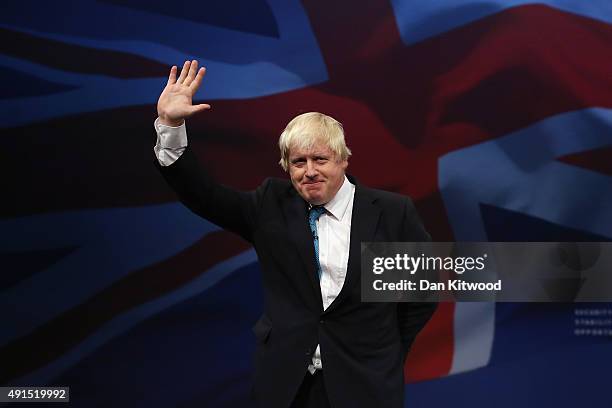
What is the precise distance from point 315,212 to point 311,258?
0.43 feet

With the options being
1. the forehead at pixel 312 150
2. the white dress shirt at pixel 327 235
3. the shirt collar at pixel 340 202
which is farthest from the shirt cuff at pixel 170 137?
the shirt collar at pixel 340 202

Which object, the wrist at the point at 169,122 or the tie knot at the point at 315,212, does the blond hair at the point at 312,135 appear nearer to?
the tie knot at the point at 315,212

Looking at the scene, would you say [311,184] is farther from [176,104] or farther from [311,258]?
[176,104]

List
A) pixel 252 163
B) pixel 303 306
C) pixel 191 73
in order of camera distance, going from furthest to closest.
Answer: pixel 252 163 < pixel 191 73 < pixel 303 306

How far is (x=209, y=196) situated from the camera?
1.69m

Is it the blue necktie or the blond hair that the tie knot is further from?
the blond hair

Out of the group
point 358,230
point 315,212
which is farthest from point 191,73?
point 358,230

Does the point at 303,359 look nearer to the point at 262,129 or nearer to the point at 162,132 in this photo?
the point at 162,132

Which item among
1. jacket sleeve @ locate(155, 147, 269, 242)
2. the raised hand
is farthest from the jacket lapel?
the raised hand

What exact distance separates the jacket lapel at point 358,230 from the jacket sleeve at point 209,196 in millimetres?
232

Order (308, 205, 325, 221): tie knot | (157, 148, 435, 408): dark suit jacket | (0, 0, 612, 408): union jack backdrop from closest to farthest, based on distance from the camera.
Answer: (157, 148, 435, 408): dark suit jacket, (308, 205, 325, 221): tie knot, (0, 0, 612, 408): union jack backdrop

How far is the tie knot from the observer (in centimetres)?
172

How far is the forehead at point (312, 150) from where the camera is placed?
1684 mm

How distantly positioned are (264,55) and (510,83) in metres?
1.06
